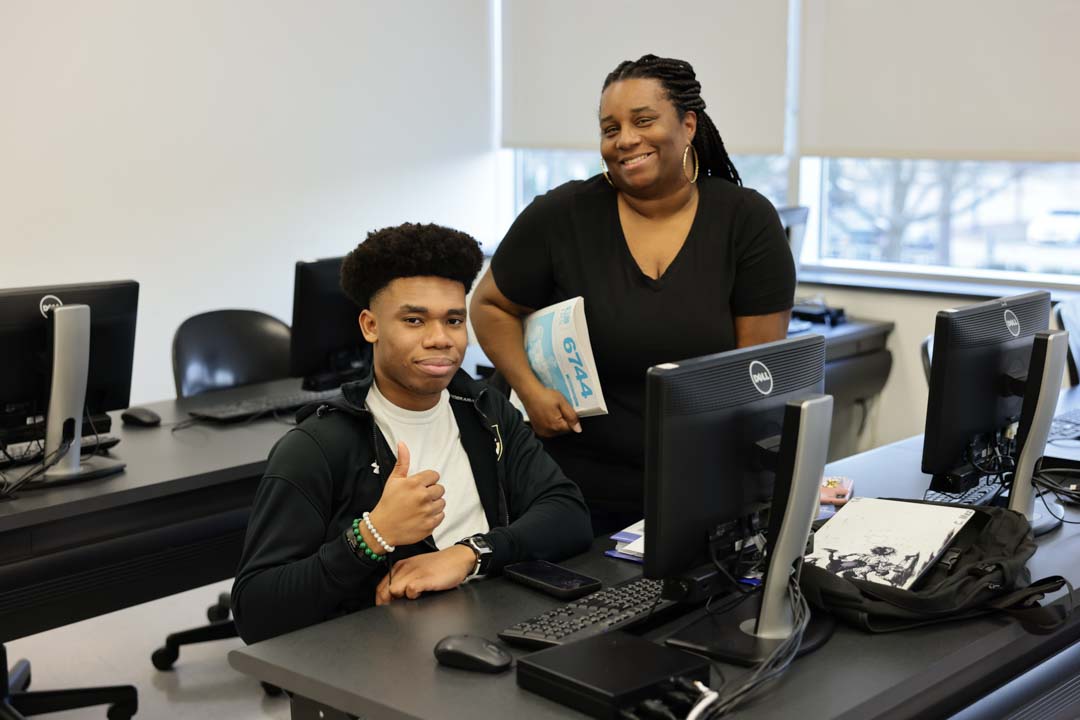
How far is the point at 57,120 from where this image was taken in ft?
14.1

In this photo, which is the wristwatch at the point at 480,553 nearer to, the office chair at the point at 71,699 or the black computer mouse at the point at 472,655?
the black computer mouse at the point at 472,655

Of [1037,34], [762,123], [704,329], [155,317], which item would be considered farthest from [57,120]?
[1037,34]

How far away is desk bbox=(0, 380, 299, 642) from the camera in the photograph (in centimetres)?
237

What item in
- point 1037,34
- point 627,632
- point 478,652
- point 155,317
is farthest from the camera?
point 155,317

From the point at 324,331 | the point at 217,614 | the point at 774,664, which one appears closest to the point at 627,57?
the point at 324,331

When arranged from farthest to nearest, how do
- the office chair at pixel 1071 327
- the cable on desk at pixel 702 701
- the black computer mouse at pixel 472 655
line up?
the office chair at pixel 1071 327, the black computer mouse at pixel 472 655, the cable on desk at pixel 702 701

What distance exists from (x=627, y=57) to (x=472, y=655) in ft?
13.1

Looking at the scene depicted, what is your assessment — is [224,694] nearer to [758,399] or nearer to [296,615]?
[296,615]

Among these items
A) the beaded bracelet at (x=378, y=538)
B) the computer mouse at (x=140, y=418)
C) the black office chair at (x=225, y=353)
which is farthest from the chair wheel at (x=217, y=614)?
the beaded bracelet at (x=378, y=538)

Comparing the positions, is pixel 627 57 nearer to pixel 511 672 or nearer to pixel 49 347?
pixel 49 347

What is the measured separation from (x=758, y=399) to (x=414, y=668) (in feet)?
1.91

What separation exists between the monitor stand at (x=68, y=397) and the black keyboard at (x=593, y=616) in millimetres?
1290

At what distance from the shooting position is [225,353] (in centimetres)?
356

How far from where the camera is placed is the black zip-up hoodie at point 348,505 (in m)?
1.70
